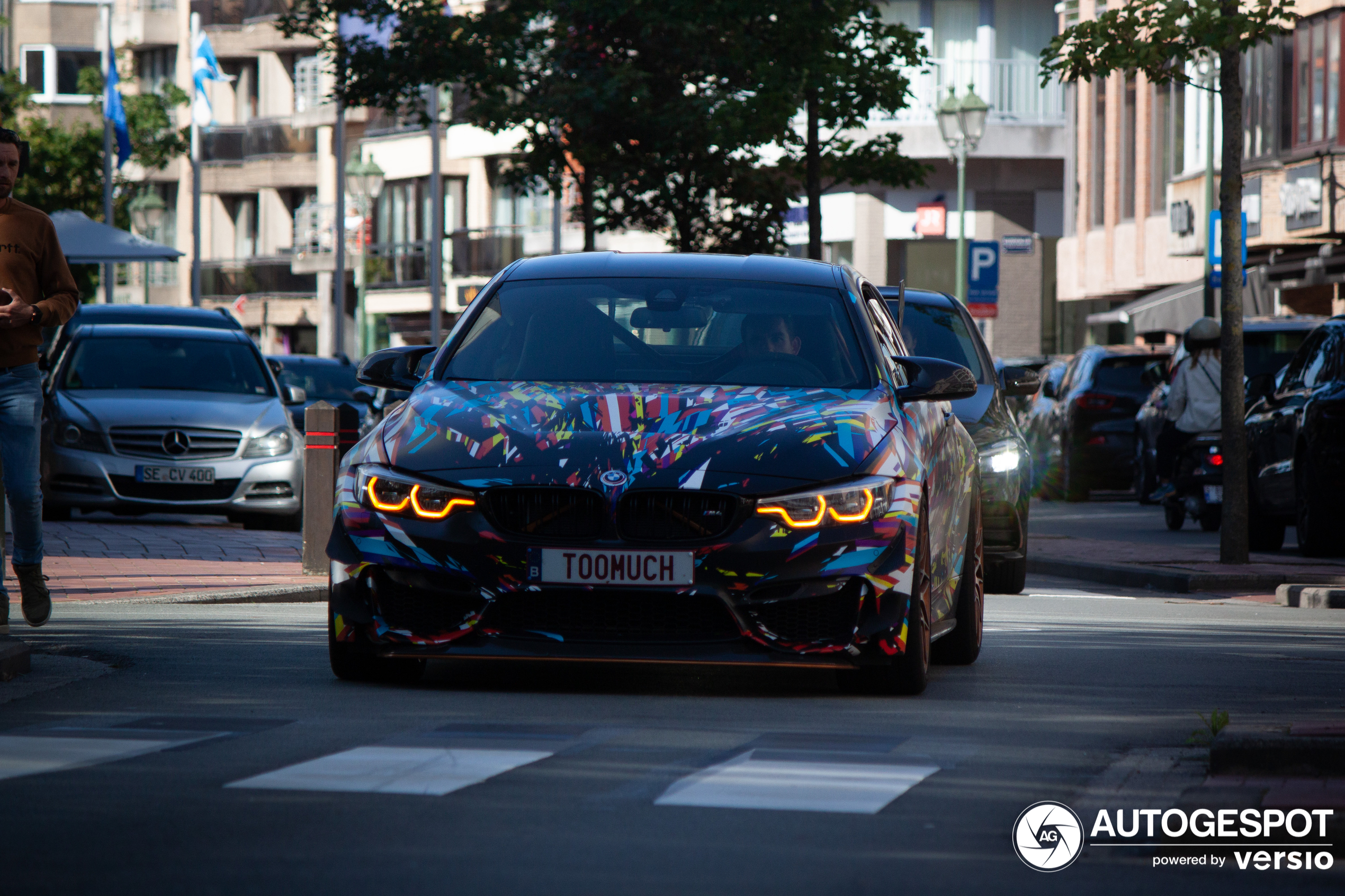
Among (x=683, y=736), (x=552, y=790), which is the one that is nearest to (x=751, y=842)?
(x=552, y=790)

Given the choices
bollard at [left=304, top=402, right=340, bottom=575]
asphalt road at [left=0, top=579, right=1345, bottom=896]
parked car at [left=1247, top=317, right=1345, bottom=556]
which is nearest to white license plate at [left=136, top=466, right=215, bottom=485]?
bollard at [left=304, top=402, right=340, bottom=575]

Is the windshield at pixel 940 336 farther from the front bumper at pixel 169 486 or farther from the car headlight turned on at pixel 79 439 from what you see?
the car headlight turned on at pixel 79 439

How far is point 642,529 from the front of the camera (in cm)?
802

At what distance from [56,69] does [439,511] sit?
77179 millimetres

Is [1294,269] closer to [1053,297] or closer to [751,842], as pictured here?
[1053,297]

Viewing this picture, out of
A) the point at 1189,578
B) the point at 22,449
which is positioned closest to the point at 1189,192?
the point at 1189,578

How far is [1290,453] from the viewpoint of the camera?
18.8m

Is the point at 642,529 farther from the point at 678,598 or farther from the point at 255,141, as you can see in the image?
the point at 255,141

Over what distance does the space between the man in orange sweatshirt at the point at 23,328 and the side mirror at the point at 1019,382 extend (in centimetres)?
720

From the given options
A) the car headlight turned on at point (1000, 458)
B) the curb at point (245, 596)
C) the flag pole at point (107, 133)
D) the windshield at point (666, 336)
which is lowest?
the curb at point (245, 596)

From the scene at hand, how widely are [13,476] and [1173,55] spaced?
10.7m

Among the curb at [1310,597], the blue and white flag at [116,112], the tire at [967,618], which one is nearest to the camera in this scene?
the tire at [967,618]

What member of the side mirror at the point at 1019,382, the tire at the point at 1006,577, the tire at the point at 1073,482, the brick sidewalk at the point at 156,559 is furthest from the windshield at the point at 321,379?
the tire at the point at 1006,577

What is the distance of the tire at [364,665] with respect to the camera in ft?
27.8
